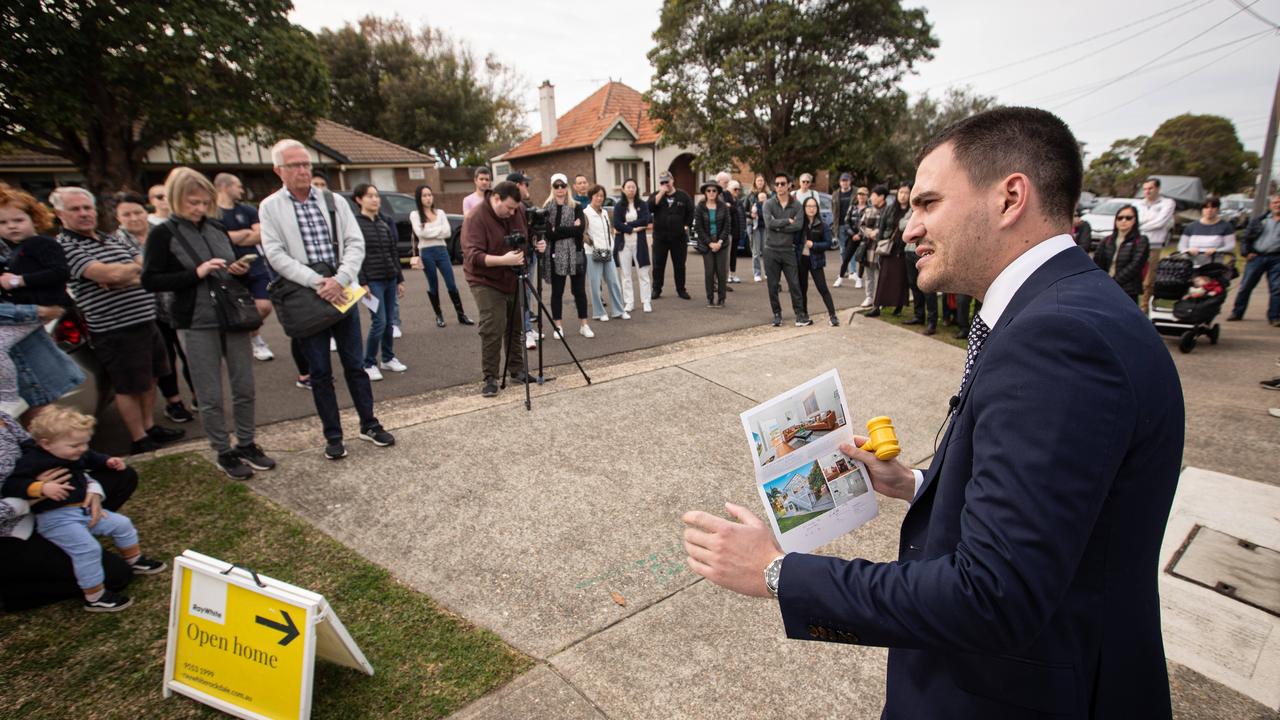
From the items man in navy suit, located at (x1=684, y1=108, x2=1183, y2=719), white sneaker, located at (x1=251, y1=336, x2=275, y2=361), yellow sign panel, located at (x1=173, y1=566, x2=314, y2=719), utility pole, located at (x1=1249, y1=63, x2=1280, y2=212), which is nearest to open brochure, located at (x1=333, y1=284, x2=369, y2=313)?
yellow sign panel, located at (x1=173, y1=566, x2=314, y2=719)

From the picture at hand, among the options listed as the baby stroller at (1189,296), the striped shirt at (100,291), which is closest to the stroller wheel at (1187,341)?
the baby stroller at (1189,296)

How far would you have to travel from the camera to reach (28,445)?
9.21 ft

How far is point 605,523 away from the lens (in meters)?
3.54

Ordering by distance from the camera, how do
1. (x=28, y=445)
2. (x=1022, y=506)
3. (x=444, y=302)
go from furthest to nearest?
(x=444, y=302)
(x=28, y=445)
(x=1022, y=506)

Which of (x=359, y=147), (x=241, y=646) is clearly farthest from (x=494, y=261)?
(x=359, y=147)

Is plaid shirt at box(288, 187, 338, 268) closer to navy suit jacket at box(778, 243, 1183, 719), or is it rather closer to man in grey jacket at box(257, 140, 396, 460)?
man in grey jacket at box(257, 140, 396, 460)

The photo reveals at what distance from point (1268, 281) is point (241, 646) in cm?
1258

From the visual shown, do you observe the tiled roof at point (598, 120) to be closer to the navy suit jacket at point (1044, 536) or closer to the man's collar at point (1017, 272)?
the man's collar at point (1017, 272)

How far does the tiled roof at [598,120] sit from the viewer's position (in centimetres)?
3061

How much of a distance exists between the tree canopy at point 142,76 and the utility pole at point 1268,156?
23.0 meters

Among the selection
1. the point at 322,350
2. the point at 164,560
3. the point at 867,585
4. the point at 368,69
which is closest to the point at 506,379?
the point at 322,350

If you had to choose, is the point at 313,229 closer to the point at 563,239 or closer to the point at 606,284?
the point at 563,239

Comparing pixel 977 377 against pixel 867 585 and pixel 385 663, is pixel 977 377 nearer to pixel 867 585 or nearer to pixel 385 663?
pixel 867 585

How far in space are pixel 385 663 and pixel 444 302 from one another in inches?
323
